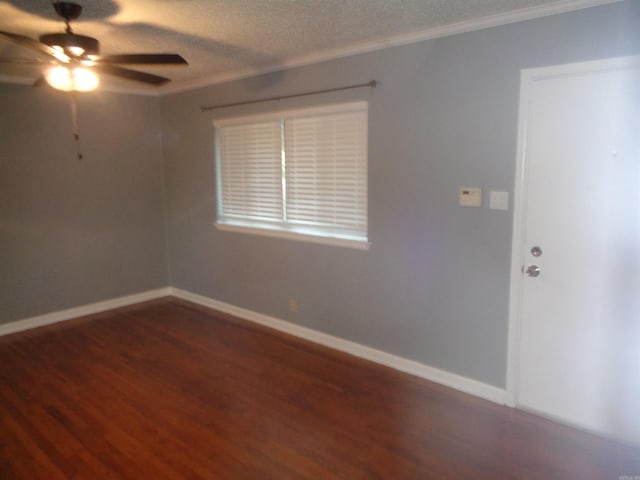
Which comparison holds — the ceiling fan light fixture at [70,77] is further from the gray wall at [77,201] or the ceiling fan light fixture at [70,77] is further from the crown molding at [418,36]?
the gray wall at [77,201]

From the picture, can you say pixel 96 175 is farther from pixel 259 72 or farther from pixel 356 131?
pixel 356 131

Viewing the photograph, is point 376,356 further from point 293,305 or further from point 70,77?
point 70,77

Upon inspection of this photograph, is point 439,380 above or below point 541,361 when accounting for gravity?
below

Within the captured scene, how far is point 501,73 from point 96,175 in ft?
13.4

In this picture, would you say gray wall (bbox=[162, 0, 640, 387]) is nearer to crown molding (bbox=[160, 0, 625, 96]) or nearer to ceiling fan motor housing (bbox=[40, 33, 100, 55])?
crown molding (bbox=[160, 0, 625, 96])

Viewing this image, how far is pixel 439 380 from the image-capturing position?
10.3 ft

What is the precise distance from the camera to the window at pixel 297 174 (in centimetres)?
348

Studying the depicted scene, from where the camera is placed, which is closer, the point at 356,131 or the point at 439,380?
the point at 439,380

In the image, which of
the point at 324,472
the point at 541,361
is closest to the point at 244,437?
the point at 324,472

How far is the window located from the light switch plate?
1002 millimetres

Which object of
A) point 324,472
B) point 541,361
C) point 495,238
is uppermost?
point 495,238

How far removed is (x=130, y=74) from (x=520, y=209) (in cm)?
255

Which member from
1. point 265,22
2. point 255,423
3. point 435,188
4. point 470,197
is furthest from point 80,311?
point 470,197

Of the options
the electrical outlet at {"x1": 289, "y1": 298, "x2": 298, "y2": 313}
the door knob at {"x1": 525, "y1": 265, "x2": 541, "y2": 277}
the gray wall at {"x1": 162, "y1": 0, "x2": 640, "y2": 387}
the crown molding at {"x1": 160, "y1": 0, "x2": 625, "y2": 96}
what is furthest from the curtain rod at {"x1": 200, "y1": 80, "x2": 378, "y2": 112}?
the electrical outlet at {"x1": 289, "y1": 298, "x2": 298, "y2": 313}
